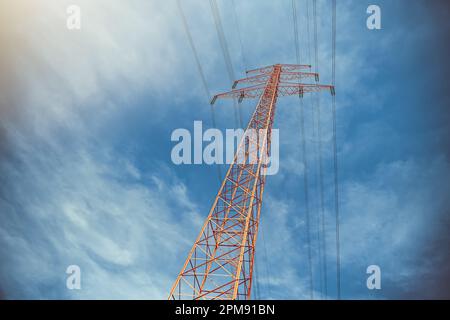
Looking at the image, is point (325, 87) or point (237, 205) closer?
point (237, 205)

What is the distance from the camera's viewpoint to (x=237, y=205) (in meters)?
22.1

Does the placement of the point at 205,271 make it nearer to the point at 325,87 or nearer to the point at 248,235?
the point at 248,235

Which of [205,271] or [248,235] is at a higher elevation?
[248,235]
